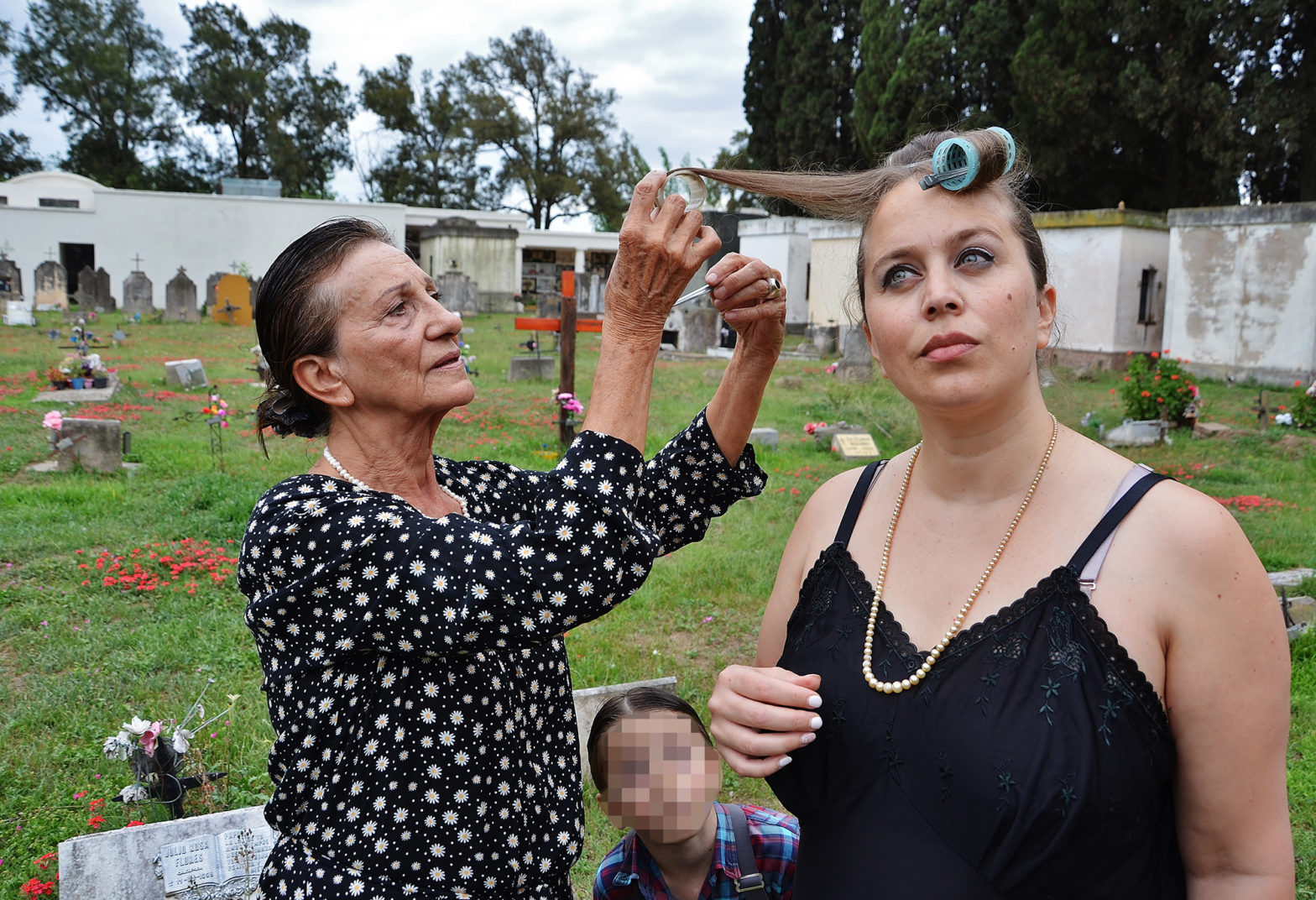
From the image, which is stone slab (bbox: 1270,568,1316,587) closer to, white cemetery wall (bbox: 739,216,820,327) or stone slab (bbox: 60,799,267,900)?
stone slab (bbox: 60,799,267,900)

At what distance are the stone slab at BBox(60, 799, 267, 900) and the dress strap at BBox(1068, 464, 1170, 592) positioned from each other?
258 cm

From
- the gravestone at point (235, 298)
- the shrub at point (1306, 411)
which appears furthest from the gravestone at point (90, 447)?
the gravestone at point (235, 298)

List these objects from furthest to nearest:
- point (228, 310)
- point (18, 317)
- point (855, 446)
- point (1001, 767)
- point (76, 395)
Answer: point (228, 310) → point (18, 317) → point (76, 395) → point (855, 446) → point (1001, 767)

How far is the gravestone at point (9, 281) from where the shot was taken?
2461cm

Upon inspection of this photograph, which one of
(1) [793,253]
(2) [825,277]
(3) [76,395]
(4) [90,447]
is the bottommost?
(4) [90,447]

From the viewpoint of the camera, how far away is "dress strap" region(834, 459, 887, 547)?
5.64 ft

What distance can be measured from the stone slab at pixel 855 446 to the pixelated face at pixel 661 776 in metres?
7.46

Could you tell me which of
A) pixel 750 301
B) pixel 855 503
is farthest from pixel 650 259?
pixel 855 503

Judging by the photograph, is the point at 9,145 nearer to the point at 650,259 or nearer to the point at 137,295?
the point at 137,295

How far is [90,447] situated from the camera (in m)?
8.13

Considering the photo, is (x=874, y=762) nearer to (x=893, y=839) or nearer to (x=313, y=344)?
(x=893, y=839)

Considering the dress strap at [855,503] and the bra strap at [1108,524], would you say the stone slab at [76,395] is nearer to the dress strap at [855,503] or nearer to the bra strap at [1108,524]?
the dress strap at [855,503]

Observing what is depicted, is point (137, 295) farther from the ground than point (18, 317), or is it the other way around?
point (137, 295)

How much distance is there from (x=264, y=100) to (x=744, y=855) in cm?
4918
